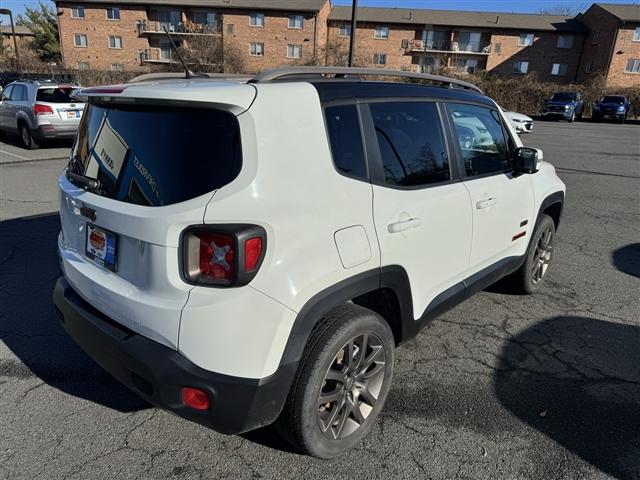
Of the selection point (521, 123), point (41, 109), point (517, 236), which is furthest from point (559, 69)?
point (517, 236)

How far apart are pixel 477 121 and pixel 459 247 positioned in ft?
3.36

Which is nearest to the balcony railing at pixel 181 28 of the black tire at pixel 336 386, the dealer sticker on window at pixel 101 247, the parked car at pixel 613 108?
the parked car at pixel 613 108

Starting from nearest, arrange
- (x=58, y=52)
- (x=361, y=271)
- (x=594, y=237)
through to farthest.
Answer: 1. (x=361, y=271)
2. (x=594, y=237)
3. (x=58, y=52)

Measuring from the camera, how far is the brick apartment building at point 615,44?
44.1 meters

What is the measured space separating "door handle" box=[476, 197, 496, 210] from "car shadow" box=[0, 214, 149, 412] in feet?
7.90

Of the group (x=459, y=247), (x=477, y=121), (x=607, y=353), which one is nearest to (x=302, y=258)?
(x=459, y=247)

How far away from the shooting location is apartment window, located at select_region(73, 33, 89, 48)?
50.6 m

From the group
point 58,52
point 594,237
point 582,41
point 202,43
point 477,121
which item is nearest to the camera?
point 477,121

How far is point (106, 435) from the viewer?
2477 mm

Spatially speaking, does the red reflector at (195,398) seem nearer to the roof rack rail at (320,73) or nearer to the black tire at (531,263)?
the roof rack rail at (320,73)

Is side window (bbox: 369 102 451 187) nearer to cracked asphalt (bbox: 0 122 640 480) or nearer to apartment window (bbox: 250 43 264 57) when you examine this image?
cracked asphalt (bbox: 0 122 640 480)

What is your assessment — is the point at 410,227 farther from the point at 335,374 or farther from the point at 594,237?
the point at 594,237

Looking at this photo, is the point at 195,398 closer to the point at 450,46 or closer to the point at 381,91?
the point at 381,91

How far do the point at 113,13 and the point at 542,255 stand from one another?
5640 cm
